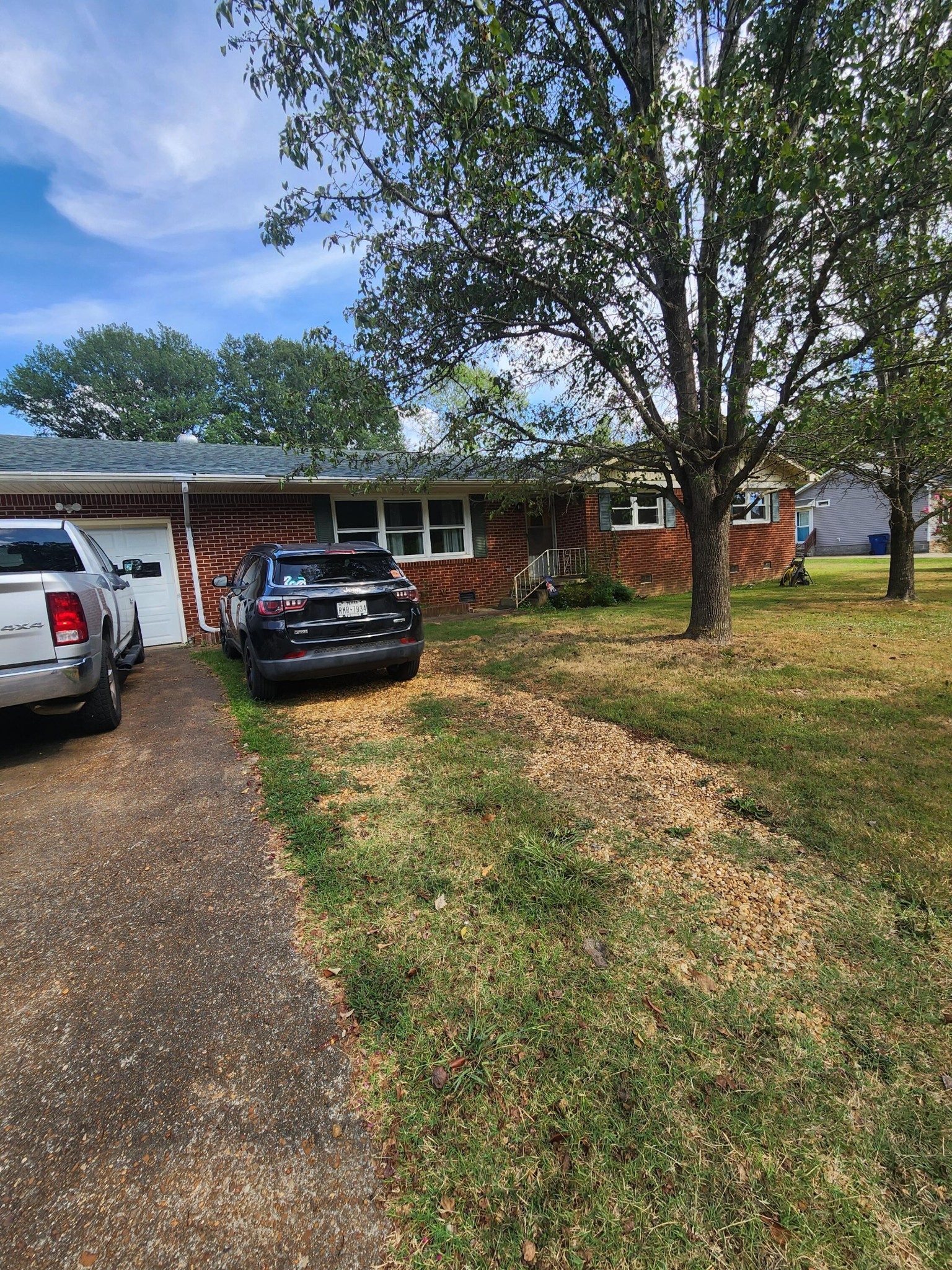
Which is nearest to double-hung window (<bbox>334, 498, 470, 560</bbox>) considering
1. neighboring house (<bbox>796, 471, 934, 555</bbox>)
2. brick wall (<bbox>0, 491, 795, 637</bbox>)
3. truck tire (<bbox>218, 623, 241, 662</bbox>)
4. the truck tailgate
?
brick wall (<bbox>0, 491, 795, 637</bbox>)

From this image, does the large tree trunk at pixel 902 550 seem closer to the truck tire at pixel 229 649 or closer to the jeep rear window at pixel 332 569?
the jeep rear window at pixel 332 569

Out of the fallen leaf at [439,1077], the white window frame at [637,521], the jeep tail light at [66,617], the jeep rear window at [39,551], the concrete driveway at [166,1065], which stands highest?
the white window frame at [637,521]

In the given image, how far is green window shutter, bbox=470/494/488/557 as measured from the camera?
13031 millimetres

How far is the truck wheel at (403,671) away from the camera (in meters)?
6.11

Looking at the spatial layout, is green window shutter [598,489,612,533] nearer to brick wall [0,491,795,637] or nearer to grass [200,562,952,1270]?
brick wall [0,491,795,637]

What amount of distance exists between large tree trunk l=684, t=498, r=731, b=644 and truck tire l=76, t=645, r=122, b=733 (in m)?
6.96

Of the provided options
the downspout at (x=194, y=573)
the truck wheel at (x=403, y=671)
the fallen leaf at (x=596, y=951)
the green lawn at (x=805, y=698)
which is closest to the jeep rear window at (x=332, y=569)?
the truck wheel at (x=403, y=671)

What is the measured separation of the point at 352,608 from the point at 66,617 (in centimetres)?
226

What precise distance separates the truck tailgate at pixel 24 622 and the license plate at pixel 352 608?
7.37ft

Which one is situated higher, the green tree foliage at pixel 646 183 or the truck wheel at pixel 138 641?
the green tree foliage at pixel 646 183

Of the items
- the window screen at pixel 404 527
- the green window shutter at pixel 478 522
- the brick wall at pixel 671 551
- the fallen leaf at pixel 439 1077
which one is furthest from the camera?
the brick wall at pixel 671 551

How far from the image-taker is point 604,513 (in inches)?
551

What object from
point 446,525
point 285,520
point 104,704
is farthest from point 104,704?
point 446,525

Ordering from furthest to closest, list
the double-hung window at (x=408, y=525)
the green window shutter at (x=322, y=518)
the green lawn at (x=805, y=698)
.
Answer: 1. the double-hung window at (x=408, y=525)
2. the green window shutter at (x=322, y=518)
3. the green lawn at (x=805, y=698)
